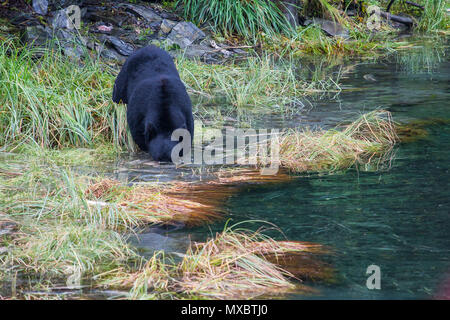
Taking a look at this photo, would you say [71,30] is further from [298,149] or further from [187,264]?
[187,264]

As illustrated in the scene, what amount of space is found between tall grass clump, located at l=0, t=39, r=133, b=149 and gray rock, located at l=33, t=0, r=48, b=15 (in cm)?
384

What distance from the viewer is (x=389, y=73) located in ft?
34.8

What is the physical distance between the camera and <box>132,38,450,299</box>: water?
12.5 feet

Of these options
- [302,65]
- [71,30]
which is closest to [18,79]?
[71,30]

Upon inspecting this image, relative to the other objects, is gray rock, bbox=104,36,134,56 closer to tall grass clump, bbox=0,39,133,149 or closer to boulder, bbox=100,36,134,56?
boulder, bbox=100,36,134,56

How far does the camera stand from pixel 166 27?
1195cm

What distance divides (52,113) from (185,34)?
17.7ft

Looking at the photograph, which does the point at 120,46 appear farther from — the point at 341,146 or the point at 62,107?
the point at 341,146

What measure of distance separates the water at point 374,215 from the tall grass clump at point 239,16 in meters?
5.00

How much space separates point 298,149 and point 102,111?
223cm

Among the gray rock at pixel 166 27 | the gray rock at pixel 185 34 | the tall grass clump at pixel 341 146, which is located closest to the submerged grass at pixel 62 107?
the tall grass clump at pixel 341 146

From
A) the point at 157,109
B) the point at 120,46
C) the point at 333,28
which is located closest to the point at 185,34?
the point at 120,46

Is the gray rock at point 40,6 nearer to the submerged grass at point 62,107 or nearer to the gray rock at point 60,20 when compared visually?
the gray rock at point 60,20

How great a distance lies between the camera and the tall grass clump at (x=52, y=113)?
6773 mm
